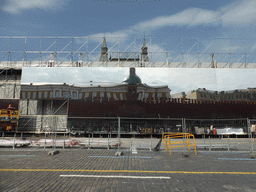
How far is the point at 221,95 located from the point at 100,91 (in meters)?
16.9

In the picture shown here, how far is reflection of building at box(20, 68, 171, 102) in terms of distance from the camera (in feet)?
82.1

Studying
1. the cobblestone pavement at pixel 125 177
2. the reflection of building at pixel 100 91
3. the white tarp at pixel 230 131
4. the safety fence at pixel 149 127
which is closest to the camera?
the cobblestone pavement at pixel 125 177

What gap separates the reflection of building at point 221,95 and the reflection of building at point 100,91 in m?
3.04

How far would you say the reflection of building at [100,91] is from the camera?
2503 centimetres

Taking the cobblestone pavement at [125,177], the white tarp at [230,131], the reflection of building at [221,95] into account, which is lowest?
the cobblestone pavement at [125,177]

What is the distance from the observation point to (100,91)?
2508 centimetres

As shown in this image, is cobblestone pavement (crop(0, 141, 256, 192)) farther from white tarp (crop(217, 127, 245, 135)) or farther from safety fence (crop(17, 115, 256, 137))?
white tarp (crop(217, 127, 245, 135))

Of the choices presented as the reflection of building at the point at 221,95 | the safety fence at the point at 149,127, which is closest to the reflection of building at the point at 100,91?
the reflection of building at the point at 221,95

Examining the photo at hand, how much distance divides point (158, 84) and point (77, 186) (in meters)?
21.7

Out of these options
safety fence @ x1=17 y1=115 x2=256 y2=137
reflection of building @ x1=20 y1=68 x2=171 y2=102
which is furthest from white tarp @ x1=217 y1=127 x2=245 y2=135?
reflection of building @ x1=20 y1=68 x2=171 y2=102

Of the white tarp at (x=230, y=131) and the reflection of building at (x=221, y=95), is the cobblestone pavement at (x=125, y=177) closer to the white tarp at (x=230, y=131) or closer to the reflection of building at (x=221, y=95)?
the white tarp at (x=230, y=131)

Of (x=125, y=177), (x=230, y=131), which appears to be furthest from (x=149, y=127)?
(x=125, y=177)

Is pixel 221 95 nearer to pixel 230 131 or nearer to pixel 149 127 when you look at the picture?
pixel 230 131

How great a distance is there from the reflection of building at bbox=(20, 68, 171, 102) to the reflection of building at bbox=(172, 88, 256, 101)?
3.04 m
